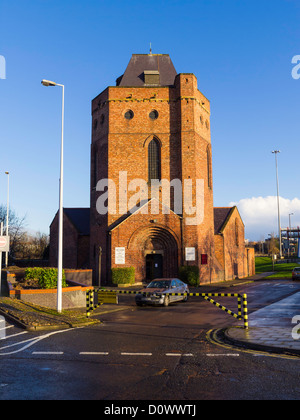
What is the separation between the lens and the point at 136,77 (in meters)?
35.8

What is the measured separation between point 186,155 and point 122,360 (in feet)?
86.6

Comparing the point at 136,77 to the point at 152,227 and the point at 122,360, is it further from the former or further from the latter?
the point at 122,360

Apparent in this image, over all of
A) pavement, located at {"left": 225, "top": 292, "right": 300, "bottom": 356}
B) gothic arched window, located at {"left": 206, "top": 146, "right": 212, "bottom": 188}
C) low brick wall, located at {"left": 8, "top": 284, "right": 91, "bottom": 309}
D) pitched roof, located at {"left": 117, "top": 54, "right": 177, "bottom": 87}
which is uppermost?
pitched roof, located at {"left": 117, "top": 54, "right": 177, "bottom": 87}

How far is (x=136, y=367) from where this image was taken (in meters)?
7.04

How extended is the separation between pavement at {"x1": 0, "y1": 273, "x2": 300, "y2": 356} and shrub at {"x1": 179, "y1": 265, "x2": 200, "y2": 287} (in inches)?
511

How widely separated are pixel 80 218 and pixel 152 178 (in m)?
10.9

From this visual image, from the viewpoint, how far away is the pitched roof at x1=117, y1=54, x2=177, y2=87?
3569cm

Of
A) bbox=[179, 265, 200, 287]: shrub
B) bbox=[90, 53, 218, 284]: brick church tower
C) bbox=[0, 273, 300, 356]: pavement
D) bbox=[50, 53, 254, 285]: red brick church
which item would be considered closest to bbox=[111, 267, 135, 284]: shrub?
bbox=[50, 53, 254, 285]: red brick church

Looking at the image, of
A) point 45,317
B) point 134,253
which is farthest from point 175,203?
point 45,317

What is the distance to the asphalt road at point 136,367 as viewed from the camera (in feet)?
18.2

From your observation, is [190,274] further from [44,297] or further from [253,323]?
[253,323]

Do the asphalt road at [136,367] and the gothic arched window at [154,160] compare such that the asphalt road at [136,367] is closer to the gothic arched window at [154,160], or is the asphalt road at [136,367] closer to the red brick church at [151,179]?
the red brick church at [151,179]

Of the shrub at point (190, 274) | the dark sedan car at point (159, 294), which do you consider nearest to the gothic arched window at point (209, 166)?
the shrub at point (190, 274)

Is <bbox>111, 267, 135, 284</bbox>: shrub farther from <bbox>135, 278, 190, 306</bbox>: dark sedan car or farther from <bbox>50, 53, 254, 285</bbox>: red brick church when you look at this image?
<bbox>135, 278, 190, 306</bbox>: dark sedan car
